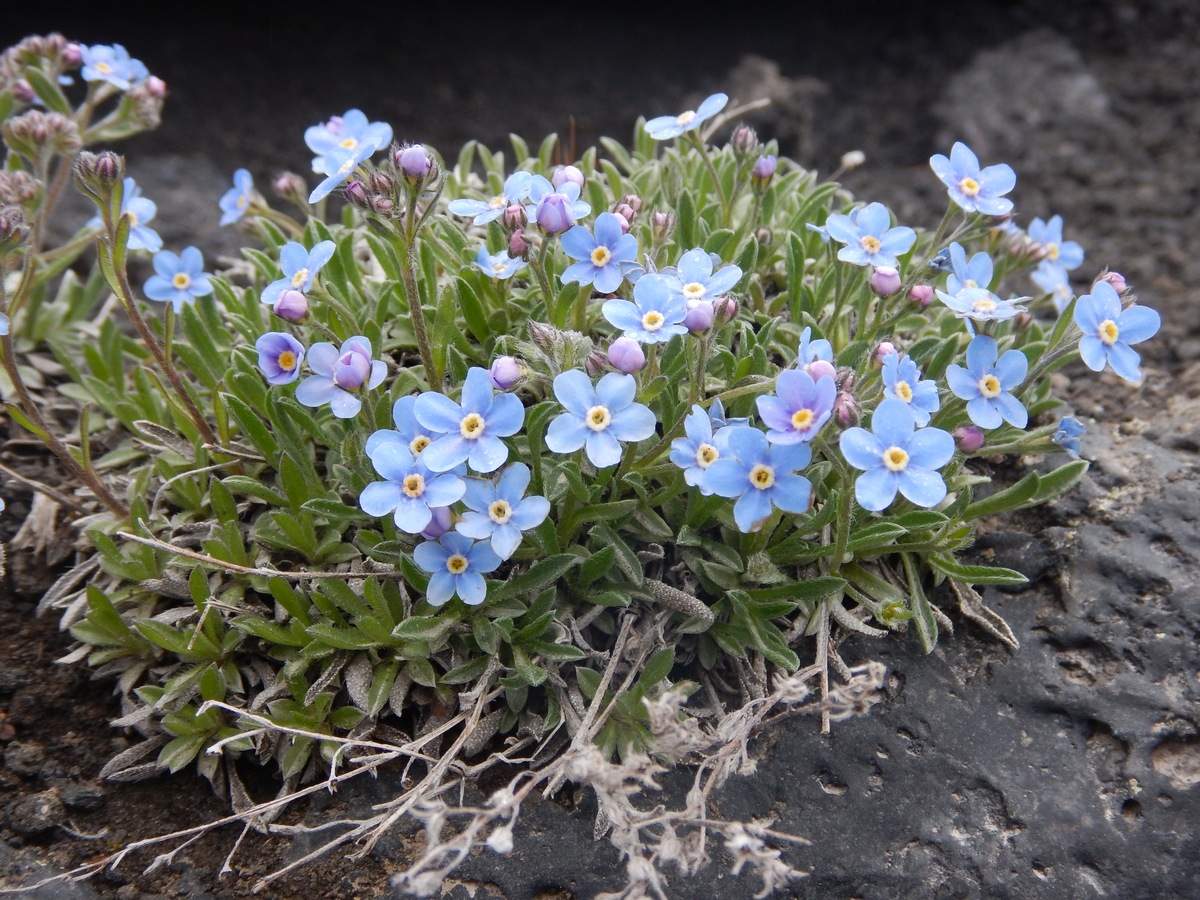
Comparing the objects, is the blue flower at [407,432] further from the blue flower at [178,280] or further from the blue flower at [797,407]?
the blue flower at [178,280]

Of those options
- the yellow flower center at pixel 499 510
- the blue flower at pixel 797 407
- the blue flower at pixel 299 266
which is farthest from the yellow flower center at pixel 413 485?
the blue flower at pixel 797 407

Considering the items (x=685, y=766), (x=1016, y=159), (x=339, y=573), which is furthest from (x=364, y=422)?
(x=1016, y=159)

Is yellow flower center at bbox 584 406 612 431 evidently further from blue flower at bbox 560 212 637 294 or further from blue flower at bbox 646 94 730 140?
blue flower at bbox 646 94 730 140

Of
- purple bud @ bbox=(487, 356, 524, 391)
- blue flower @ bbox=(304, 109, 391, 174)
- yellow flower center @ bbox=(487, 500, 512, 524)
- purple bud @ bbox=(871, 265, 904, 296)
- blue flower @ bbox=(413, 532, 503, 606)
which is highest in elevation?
blue flower @ bbox=(304, 109, 391, 174)

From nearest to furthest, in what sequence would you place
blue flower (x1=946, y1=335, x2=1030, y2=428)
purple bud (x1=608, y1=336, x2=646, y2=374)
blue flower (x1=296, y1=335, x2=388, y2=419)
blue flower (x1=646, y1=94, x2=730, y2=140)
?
purple bud (x1=608, y1=336, x2=646, y2=374), blue flower (x1=296, y1=335, x2=388, y2=419), blue flower (x1=946, y1=335, x2=1030, y2=428), blue flower (x1=646, y1=94, x2=730, y2=140)

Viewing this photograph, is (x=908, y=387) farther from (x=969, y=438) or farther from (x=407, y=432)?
(x=407, y=432)

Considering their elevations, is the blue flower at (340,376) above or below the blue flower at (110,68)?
below

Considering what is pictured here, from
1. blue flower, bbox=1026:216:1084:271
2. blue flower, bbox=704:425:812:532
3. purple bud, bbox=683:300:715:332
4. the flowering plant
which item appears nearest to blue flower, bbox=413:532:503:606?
the flowering plant
